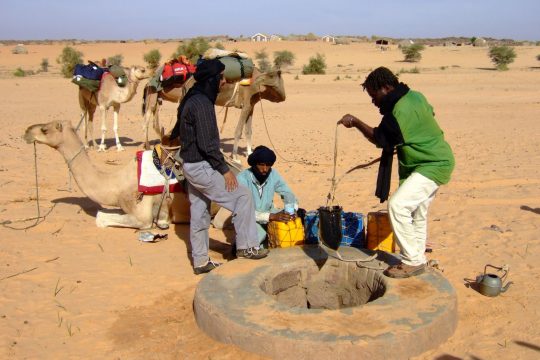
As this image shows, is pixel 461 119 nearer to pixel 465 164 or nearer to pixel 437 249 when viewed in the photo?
pixel 465 164

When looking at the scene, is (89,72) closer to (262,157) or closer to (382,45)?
(262,157)

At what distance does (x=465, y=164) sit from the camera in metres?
11.5

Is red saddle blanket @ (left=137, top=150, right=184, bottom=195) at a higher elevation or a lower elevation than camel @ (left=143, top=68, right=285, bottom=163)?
lower

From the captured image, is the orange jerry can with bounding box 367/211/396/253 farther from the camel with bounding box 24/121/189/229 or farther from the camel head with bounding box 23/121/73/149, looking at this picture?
the camel head with bounding box 23/121/73/149

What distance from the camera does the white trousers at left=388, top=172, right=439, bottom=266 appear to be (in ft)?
16.9

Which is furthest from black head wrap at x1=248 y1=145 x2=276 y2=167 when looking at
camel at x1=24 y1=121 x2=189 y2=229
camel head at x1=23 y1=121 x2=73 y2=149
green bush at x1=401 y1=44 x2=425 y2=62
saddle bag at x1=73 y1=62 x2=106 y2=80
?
green bush at x1=401 y1=44 x2=425 y2=62

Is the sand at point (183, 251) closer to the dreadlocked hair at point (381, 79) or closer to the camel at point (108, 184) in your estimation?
the camel at point (108, 184)

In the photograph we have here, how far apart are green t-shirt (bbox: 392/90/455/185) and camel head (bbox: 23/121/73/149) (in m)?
4.32

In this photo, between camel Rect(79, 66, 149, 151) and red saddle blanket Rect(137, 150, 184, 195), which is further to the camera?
camel Rect(79, 66, 149, 151)

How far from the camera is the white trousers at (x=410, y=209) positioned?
5145 mm

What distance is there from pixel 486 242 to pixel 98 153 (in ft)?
30.4

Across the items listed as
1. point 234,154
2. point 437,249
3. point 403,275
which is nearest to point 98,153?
point 234,154

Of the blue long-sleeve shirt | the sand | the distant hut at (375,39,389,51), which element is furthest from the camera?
the distant hut at (375,39,389,51)

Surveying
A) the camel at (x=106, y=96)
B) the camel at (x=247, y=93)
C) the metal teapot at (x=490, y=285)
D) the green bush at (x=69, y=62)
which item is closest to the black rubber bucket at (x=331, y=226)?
the metal teapot at (x=490, y=285)
